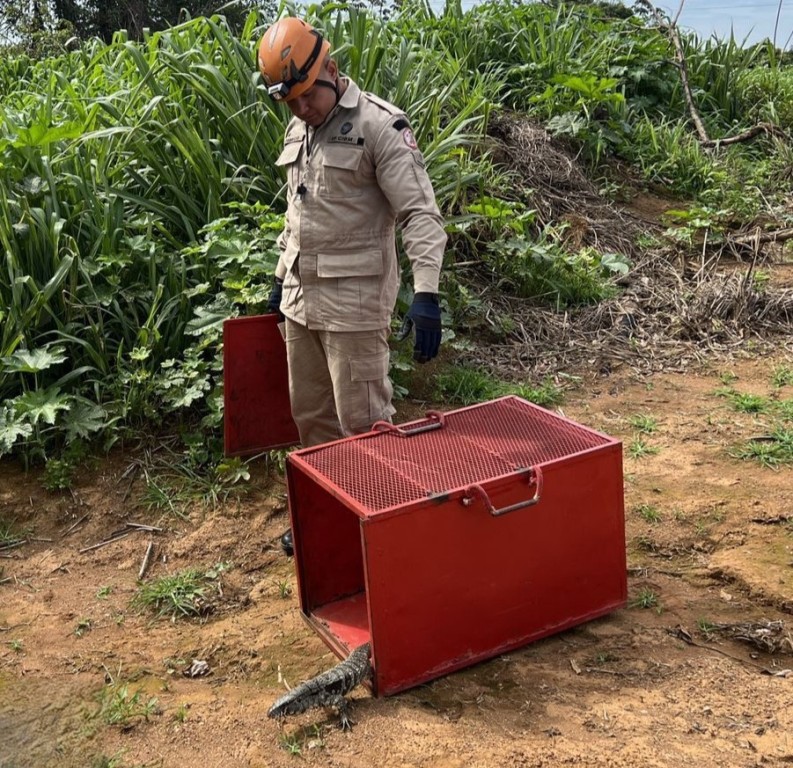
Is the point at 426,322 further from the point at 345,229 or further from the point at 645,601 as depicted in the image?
the point at 645,601

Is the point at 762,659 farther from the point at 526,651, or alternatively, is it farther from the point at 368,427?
the point at 368,427

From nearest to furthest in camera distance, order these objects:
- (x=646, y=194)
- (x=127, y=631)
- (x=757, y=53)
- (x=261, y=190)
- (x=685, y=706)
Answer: (x=685, y=706) → (x=127, y=631) → (x=261, y=190) → (x=646, y=194) → (x=757, y=53)

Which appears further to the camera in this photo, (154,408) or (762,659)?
(154,408)

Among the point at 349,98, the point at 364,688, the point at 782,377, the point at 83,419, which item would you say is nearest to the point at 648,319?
the point at 782,377

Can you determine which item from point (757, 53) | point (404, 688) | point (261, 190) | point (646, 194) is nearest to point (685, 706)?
point (404, 688)

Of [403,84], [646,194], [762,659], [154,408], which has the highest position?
[403,84]

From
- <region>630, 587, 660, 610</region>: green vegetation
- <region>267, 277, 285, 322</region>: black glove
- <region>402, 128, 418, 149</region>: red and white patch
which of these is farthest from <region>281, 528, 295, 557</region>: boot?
<region>402, 128, 418, 149</region>: red and white patch

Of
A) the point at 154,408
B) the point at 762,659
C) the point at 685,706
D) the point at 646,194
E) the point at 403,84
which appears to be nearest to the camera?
the point at 685,706

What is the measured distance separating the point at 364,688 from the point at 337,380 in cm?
101

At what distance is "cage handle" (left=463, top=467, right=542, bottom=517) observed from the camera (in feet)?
8.02

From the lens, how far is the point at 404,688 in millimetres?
2539

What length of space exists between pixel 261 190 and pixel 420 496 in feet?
8.27

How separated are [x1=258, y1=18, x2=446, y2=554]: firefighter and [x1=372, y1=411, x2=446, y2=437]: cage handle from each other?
7.3 inches

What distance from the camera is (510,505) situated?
8.25ft
